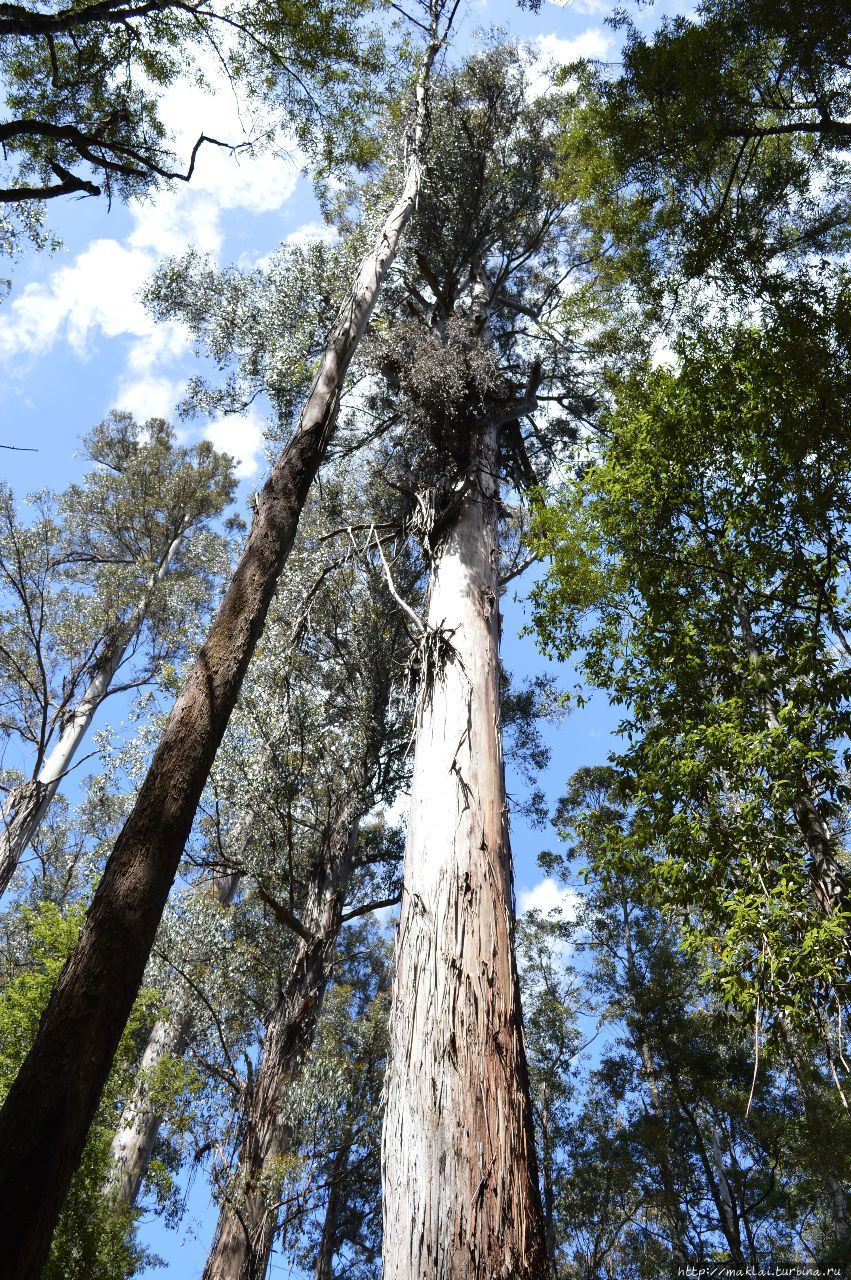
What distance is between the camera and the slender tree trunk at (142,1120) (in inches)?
317

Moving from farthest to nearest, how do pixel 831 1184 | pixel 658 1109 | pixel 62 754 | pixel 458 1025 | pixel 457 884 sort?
pixel 658 1109 < pixel 62 754 < pixel 831 1184 < pixel 457 884 < pixel 458 1025

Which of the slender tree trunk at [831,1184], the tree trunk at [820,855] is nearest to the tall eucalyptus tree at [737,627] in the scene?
the tree trunk at [820,855]

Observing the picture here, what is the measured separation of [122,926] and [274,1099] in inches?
182

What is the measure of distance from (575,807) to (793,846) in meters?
11.9

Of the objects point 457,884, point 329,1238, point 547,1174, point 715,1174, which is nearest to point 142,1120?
point 547,1174

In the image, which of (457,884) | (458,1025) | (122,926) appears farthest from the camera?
(457,884)

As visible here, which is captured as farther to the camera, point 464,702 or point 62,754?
point 62,754

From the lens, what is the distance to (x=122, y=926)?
2.19 metres

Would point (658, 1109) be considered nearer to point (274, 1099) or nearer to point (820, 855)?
point (274, 1099)

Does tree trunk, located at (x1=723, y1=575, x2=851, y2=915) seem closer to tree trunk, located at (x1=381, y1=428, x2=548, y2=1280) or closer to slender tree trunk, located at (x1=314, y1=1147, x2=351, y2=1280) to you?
tree trunk, located at (x1=381, y1=428, x2=548, y2=1280)

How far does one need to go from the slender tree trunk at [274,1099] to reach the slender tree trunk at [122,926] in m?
3.89

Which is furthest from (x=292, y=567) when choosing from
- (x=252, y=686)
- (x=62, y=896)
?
(x=62, y=896)

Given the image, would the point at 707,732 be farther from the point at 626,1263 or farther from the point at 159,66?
the point at 626,1263

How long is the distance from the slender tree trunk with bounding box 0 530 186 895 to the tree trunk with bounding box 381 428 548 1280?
8.47 meters
